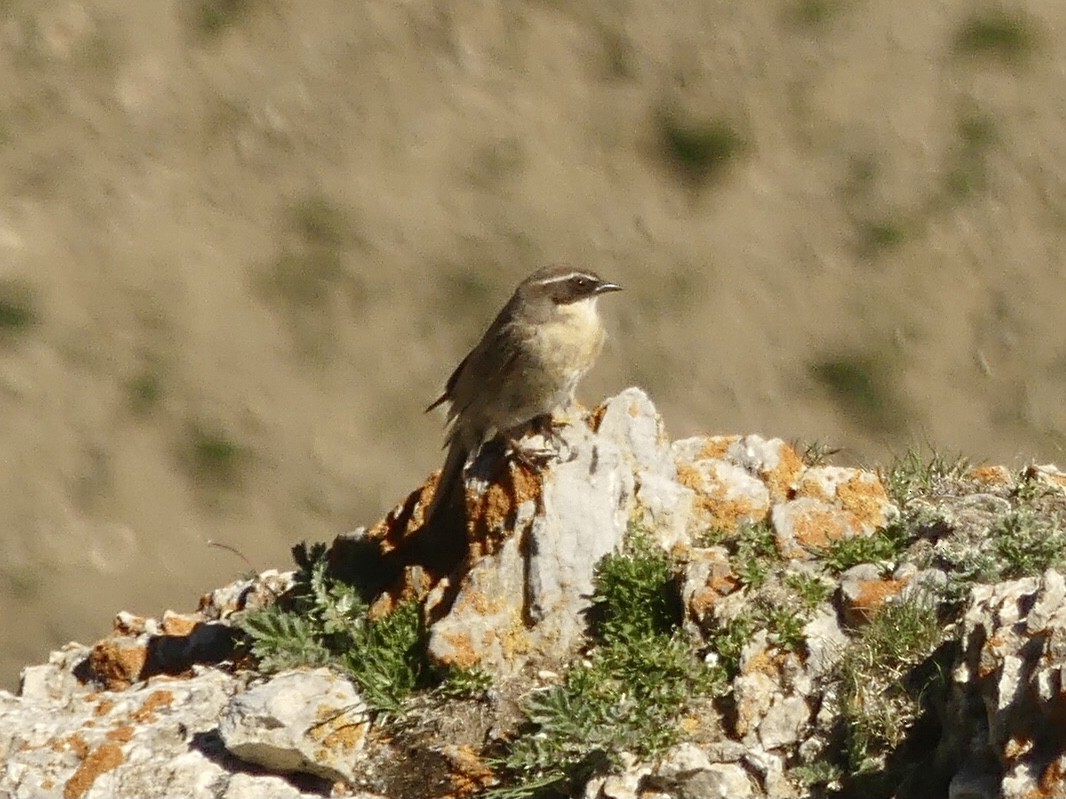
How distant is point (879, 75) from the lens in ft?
87.8

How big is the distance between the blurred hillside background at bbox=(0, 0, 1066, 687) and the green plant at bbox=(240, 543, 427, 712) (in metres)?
12.0

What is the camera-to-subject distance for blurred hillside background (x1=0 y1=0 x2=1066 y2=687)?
877 inches

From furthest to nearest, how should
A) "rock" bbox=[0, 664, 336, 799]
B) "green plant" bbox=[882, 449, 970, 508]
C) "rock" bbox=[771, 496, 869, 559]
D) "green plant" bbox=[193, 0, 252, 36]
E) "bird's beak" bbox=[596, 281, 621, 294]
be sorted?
"green plant" bbox=[193, 0, 252, 36]
"bird's beak" bbox=[596, 281, 621, 294]
"green plant" bbox=[882, 449, 970, 508]
"rock" bbox=[771, 496, 869, 559]
"rock" bbox=[0, 664, 336, 799]

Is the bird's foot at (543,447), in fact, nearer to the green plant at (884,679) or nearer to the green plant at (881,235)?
the green plant at (884,679)

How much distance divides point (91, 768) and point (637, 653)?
2.32m

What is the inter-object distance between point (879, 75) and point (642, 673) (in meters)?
20.3

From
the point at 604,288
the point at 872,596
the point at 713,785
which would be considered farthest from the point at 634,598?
the point at 604,288

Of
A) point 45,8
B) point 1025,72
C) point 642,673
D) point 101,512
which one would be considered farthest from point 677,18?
point 642,673

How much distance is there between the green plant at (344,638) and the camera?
8.09 meters

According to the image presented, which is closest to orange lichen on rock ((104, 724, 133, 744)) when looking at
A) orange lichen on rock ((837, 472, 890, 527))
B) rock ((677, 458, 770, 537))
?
rock ((677, 458, 770, 537))

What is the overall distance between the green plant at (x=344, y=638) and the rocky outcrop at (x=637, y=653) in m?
0.02

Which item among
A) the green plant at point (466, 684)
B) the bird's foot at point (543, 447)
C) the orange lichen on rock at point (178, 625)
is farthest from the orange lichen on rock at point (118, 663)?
the bird's foot at point (543, 447)

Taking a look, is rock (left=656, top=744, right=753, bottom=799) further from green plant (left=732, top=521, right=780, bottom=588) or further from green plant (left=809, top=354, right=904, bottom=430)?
green plant (left=809, top=354, right=904, bottom=430)

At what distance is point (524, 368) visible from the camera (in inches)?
377
